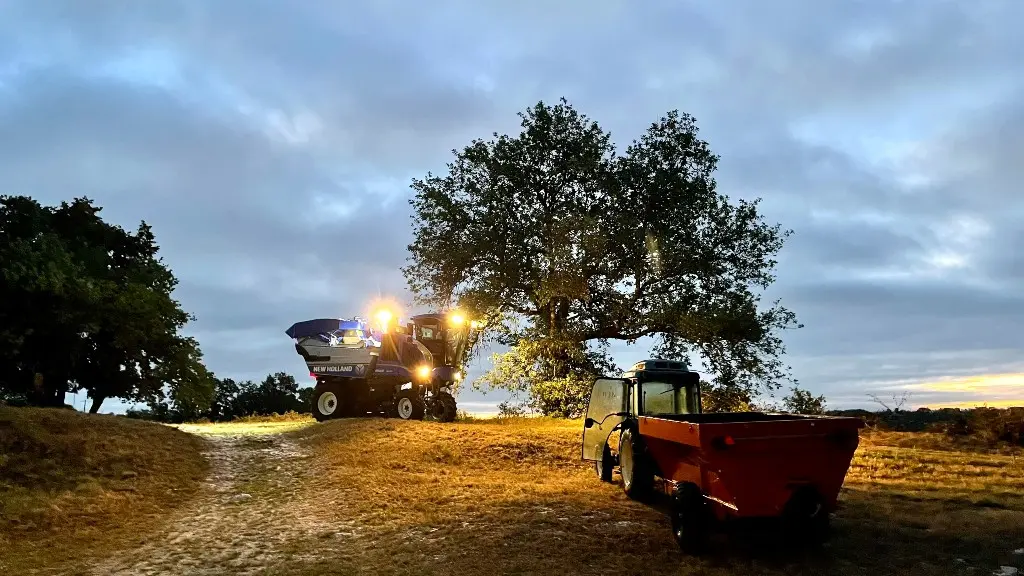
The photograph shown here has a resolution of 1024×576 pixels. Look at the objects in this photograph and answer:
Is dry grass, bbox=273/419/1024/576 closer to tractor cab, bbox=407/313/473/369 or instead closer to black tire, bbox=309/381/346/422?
black tire, bbox=309/381/346/422

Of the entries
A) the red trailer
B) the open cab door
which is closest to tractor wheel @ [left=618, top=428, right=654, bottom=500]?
the open cab door

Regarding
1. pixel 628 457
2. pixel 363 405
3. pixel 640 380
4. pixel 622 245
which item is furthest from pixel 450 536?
pixel 622 245

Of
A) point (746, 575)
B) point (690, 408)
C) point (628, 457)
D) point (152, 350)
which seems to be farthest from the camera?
point (152, 350)

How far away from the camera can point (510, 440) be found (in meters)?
17.9

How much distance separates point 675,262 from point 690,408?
11.0m

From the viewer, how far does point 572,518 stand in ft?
34.4

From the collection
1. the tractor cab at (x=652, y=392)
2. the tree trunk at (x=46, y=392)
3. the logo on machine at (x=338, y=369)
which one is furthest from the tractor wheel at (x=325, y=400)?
the tractor cab at (x=652, y=392)

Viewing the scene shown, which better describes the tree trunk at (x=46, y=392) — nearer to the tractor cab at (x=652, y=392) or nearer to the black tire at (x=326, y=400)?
the black tire at (x=326, y=400)

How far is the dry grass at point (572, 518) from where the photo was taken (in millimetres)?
8492

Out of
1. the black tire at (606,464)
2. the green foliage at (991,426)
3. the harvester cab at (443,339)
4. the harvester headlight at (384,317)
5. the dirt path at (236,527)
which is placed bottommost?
the dirt path at (236,527)

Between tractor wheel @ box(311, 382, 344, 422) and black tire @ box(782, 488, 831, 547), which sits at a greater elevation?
tractor wheel @ box(311, 382, 344, 422)

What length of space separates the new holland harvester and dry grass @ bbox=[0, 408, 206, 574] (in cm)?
599

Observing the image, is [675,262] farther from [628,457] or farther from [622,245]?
[628,457]

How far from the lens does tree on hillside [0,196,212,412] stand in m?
22.2
